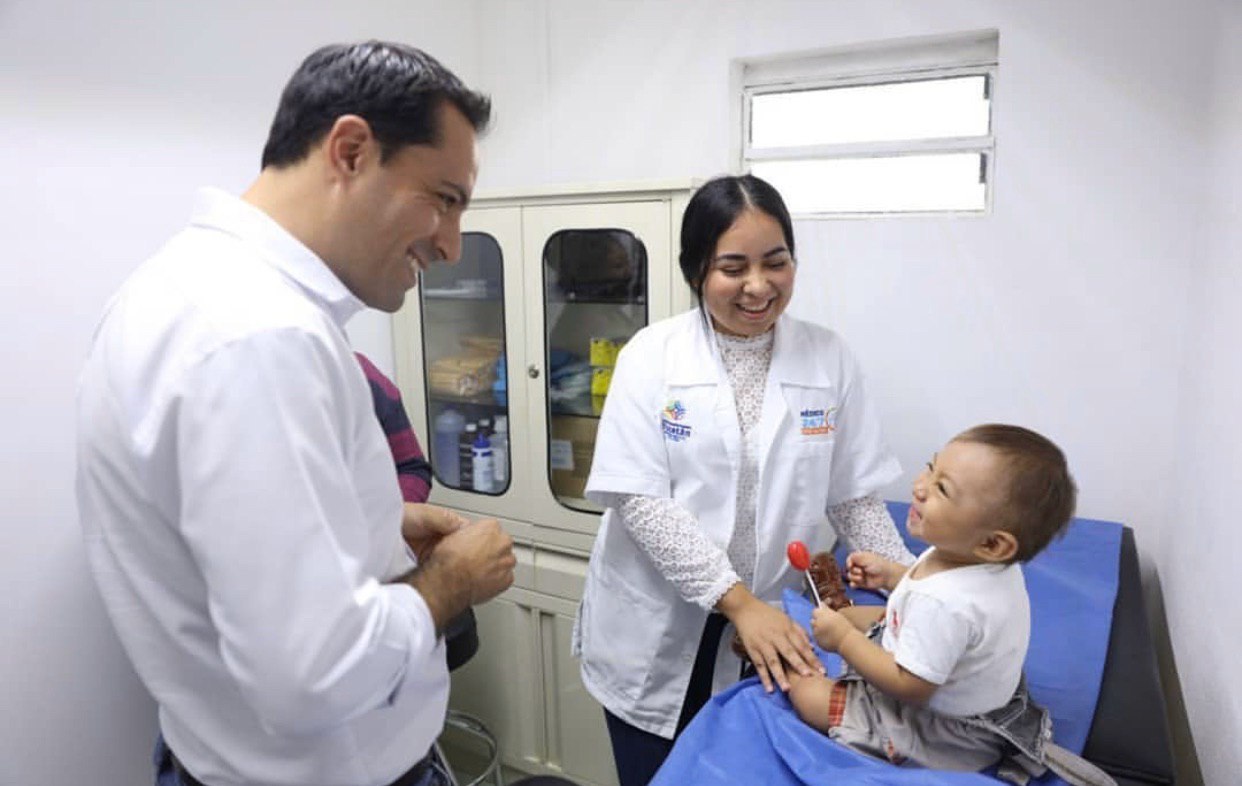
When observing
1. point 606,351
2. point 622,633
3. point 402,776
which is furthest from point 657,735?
point 606,351

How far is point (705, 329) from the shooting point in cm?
148

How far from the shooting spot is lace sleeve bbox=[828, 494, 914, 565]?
1.45 m

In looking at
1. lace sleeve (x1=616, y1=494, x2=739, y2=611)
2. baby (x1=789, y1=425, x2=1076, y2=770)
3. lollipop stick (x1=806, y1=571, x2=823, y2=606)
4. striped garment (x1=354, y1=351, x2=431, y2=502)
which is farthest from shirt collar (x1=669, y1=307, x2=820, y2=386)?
striped garment (x1=354, y1=351, x2=431, y2=502)

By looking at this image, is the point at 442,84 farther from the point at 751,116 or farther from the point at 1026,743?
the point at 751,116

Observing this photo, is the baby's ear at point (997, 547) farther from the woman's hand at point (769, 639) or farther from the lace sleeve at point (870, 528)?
the lace sleeve at point (870, 528)

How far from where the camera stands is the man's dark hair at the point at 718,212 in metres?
1.38

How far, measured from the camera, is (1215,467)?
1305 mm

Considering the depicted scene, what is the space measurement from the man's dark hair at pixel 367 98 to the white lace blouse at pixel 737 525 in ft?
2.47

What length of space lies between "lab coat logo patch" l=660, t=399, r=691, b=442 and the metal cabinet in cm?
56

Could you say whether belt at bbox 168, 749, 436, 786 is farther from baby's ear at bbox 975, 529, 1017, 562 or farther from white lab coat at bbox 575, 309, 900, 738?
baby's ear at bbox 975, 529, 1017, 562

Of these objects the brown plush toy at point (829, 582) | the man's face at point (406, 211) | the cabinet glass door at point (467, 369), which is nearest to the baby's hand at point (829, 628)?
the brown plush toy at point (829, 582)

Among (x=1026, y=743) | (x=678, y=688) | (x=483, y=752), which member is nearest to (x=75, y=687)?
(x=483, y=752)

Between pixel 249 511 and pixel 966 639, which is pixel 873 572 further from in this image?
pixel 249 511

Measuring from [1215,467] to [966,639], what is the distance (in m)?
0.68
